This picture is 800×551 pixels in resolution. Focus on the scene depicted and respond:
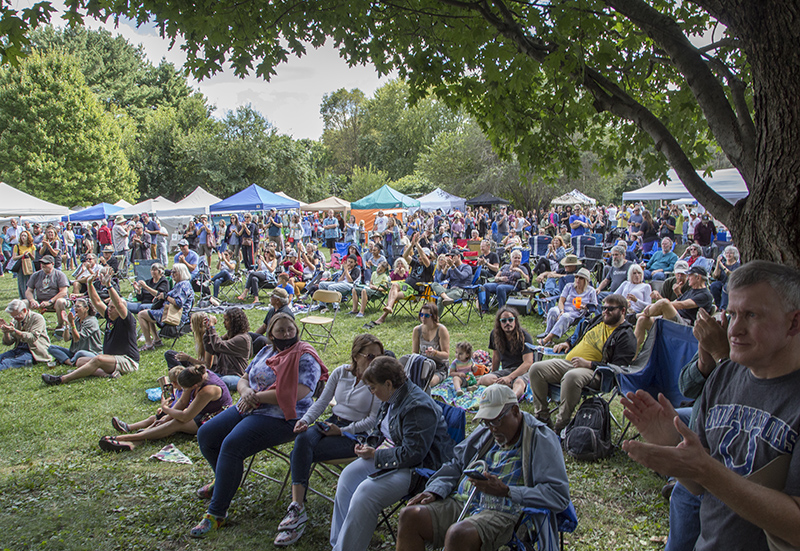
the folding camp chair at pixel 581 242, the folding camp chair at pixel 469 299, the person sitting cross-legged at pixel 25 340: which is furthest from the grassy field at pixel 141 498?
the folding camp chair at pixel 581 242

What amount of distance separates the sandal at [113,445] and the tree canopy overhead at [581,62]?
357cm

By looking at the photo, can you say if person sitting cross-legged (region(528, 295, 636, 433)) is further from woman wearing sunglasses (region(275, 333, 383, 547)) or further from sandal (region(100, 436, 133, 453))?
sandal (region(100, 436, 133, 453))

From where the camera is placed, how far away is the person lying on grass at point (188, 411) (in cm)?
527

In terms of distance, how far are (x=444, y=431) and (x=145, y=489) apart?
8.84 ft

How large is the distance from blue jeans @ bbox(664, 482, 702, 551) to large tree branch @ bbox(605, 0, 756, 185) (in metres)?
1.53

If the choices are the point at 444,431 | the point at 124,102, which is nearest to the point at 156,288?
the point at 444,431

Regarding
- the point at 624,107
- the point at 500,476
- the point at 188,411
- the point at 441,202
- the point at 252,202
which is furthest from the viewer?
the point at 441,202

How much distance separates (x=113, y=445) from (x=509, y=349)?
4111 mm

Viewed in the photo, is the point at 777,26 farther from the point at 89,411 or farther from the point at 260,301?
the point at 260,301

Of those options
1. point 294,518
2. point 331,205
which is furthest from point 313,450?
point 331,205

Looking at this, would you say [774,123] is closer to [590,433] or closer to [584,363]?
[590,433]

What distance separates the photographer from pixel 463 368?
6.42m

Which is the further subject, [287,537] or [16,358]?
[16,358]

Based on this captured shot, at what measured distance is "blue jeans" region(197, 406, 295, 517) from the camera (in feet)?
12.8
